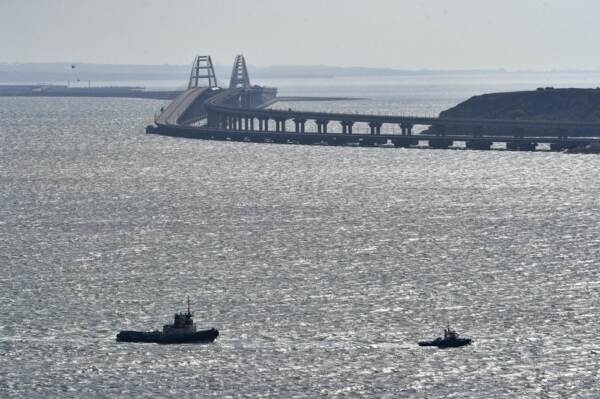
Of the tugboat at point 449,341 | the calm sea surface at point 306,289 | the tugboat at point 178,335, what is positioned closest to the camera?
the calm sea surface at point 306,289

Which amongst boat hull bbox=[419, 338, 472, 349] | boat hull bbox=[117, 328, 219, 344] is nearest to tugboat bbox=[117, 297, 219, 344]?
boat hull bbox=[117, 328, 219, 344]

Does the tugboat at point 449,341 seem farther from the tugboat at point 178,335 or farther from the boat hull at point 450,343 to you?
the tugboat at point 178,335

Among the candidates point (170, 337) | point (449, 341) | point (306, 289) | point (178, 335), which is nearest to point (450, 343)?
point (449, 341)

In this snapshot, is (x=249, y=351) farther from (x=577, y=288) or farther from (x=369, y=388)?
(x=577, y=288)

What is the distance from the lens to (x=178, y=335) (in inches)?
3440

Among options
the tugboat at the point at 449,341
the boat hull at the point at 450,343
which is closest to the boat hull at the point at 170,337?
the tugboat at the point at 449,341

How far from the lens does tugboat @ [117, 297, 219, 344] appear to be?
87312mm

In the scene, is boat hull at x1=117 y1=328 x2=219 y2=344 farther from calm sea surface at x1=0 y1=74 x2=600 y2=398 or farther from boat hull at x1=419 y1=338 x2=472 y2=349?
boat hull at x1=419 y1=338 x2=472 y2=349

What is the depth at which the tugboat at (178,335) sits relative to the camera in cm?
A: 8731

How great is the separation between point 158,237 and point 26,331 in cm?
3733

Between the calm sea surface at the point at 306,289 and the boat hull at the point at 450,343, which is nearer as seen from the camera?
the calm sea surface at the point at 306,289

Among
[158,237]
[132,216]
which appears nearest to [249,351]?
[158,237]

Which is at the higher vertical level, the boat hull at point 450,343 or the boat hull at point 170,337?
the boat hull at point 450,343

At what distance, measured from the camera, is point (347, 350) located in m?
85.4
